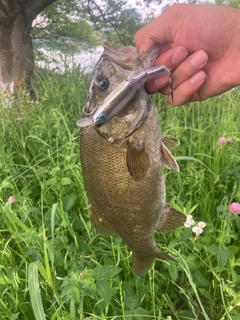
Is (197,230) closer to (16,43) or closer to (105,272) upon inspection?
(105,272)

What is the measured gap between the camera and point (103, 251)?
6.74 feet

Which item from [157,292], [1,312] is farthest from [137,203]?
[1,312]

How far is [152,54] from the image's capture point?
4.09 feet

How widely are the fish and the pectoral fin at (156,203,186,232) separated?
0.05 meters

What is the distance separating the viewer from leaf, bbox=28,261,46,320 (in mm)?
1355

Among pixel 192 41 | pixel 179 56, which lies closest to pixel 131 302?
pixel 179 56

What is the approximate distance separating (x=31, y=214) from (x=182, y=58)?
4.81 ft

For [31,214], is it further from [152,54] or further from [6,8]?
[6,8]

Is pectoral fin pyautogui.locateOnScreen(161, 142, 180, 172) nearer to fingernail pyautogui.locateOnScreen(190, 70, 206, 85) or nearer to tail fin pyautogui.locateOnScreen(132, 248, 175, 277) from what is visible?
fingernail pyautogui.locateOnScreen(190, 70, 206, 85)

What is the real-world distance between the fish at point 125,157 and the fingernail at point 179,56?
15 cm

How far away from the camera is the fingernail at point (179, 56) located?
4.62 ft

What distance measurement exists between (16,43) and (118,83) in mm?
4448

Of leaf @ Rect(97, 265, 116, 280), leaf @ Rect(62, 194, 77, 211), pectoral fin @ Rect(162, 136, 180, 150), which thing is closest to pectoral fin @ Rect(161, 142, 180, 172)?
pectoral fin @ Rect(162, 136, 180, 150)

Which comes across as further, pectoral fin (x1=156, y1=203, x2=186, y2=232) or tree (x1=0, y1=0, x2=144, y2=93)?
tree (x1=0, y1=0, x2=144, y2=93)
